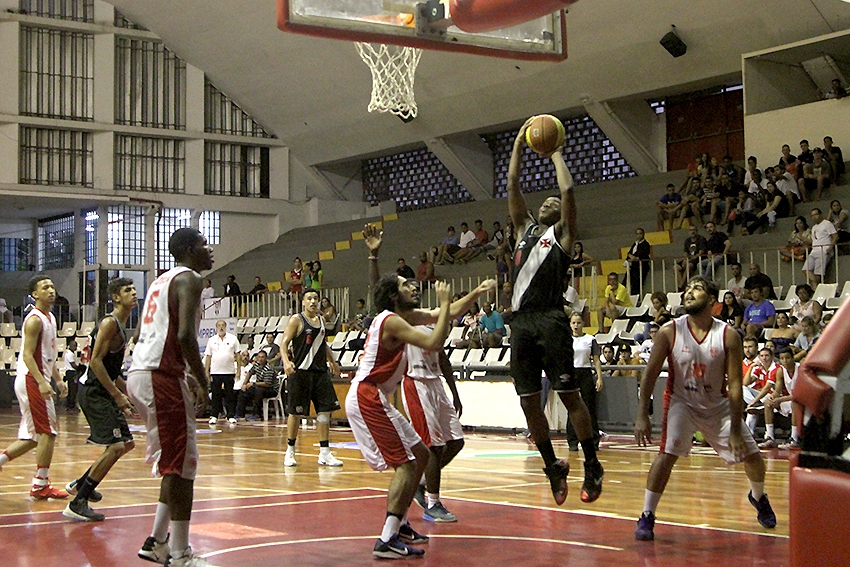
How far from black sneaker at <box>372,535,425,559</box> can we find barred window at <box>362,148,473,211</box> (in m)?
24.7

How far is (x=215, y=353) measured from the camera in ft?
62.8

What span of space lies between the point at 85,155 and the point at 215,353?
46.1ft

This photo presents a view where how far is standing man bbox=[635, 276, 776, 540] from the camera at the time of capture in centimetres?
671

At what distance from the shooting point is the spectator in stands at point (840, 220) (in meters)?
16.8

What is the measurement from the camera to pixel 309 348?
11625mm

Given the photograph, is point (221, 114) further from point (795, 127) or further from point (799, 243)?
point (799, 243)

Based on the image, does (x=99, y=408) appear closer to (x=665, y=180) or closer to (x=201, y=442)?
(x=201, y=442)

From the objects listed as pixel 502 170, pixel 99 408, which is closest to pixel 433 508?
pixel 99 408

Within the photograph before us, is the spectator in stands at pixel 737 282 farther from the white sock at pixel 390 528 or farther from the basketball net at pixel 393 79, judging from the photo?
the white sock at pixel 390 528

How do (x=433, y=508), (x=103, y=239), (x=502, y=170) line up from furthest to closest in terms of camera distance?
(x=103, y=239), (x=502, y=170), (x=433, y=508)

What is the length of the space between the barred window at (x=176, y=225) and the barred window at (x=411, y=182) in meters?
4.93

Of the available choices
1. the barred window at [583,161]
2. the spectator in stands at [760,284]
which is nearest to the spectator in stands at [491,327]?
the spectator in stands at [760,284]

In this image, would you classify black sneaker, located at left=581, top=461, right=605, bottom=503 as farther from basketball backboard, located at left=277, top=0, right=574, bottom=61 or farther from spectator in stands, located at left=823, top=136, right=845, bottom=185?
spectator in stands, located at left=823, top=136, right=845, bottom=185

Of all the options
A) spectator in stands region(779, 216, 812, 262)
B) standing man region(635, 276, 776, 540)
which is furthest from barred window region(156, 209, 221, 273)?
standing man region(635, 276, 776, 540)
